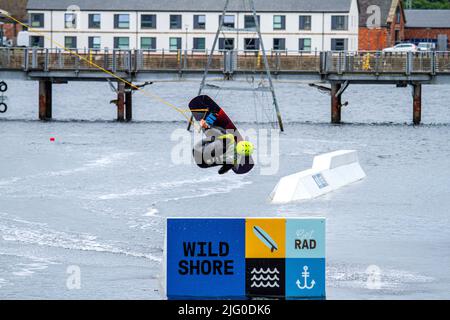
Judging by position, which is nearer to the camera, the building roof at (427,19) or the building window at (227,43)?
the building window at (227,43)

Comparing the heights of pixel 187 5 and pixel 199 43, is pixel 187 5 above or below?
above

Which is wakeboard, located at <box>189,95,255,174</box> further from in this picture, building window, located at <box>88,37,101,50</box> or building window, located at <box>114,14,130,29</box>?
building window, located at <box>114,14,130,29</box>

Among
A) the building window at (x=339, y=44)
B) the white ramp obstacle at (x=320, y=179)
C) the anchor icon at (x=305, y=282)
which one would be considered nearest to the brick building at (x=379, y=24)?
the building window at (x=339, y=44)

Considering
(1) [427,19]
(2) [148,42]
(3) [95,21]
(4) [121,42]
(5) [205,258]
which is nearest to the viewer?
(5) [205,258]

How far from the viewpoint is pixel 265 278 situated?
16984mm

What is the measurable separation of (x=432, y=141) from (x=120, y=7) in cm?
5606

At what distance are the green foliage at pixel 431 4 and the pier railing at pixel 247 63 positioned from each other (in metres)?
110

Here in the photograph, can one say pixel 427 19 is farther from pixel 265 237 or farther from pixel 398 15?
pixel 265 237

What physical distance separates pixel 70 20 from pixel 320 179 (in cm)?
7921

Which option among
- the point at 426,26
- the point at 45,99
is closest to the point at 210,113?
the point at 45,99

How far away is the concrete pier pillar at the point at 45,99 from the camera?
70169 millimetres

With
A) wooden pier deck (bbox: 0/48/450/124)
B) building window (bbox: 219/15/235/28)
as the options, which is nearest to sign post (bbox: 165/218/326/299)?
wooden pier deck (bbox: 0/48/450/124)

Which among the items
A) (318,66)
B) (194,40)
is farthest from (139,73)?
(194,40)

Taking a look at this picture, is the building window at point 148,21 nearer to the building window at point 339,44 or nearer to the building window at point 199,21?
the building window at point 199,21
